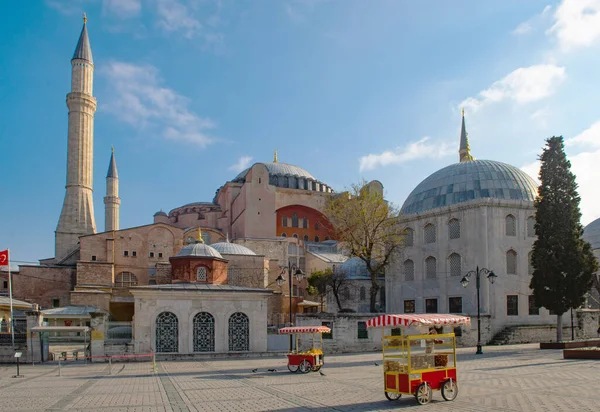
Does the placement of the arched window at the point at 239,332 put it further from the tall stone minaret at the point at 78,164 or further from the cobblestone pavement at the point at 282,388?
the tall stone minaret at the point at 78,164

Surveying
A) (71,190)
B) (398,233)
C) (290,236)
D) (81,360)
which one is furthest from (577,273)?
(71,190)

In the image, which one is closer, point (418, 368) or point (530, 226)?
point (418, 368)

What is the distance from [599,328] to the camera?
3375 cm

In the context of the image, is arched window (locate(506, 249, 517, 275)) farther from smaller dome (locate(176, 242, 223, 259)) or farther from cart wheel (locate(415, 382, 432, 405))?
cart wheel (locate(415, 382, 432, 405))

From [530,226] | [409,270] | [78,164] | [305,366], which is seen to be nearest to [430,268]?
[409,270]

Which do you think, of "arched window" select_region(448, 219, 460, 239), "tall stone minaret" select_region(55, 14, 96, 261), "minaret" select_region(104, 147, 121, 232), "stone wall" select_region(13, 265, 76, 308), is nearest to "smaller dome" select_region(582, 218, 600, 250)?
"arched window" select_region(448, 219, 460, 239)

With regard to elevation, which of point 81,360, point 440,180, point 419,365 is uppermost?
point 440,180

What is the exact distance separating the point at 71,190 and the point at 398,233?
34450 millimetres

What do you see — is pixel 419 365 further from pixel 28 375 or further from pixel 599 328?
pixel 599 328

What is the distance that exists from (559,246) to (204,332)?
57.1ft

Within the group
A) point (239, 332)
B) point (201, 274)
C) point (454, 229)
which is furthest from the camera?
point (454, 229)

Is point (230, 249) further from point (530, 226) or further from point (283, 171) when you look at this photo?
point (530, 226)

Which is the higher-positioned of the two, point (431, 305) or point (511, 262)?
point (511, 262)

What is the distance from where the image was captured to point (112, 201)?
75375mm
